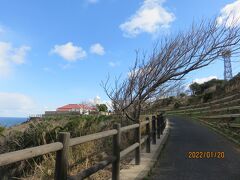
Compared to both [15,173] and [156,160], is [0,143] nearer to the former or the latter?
[15,173]

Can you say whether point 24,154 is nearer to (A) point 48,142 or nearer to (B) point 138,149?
(B) point 138,149

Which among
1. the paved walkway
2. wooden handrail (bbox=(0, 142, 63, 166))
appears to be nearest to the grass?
the paved walkway

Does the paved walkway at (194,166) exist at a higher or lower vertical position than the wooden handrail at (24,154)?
lower

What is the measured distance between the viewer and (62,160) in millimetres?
4293

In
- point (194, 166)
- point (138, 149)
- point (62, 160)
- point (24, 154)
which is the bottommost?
point (194, 166)

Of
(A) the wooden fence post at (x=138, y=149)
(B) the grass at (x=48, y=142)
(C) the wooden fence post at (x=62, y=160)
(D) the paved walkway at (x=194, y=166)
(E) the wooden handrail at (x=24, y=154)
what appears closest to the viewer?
(E) the wooden handrail at (x=24, y=154)

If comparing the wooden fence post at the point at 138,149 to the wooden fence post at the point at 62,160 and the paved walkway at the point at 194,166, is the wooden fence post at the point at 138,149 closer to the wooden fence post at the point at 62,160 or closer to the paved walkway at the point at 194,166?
the paved walkway at the point at 194,166

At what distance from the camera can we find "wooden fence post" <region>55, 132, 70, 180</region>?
4254 mm

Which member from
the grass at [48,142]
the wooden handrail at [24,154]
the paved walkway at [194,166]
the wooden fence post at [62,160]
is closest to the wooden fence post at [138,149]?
the paved walkway at [194,166]

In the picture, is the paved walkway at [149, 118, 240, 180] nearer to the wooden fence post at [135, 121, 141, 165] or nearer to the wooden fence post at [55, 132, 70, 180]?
the wooden fence post at [135, 121, 141, 165]

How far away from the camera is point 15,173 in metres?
10.7

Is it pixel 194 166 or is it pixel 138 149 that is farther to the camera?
pixel 138 149

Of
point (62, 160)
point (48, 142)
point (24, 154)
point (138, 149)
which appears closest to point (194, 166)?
point (138, 149)

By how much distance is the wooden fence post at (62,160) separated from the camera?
4254mm
